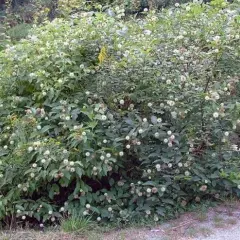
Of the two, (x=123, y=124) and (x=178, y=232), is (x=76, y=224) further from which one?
(x=123, y=124)

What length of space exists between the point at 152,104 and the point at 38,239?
5.16ft

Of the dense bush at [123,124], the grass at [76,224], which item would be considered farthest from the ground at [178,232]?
the dense bush at [123,124]

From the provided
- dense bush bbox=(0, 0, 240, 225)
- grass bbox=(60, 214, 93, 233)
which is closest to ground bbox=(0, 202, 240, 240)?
grass bbox=(60, 214, 93, 233)

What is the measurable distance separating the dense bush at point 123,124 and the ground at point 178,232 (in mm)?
184

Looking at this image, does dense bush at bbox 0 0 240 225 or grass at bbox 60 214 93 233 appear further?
dense bush at bbox 0 0 240 225

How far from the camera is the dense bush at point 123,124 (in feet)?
15.9

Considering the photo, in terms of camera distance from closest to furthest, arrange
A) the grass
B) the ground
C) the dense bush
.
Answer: the ground, the grass, the dense bush

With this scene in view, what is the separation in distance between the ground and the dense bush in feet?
0.60

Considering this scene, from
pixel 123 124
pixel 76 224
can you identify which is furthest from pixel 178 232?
pixel 123 124

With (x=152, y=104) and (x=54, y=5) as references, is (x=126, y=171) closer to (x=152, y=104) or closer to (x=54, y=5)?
(x=152, y=104)

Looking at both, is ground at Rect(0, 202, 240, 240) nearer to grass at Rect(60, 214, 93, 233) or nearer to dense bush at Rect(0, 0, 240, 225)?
grass at Rect(60, 214, 93, 233)

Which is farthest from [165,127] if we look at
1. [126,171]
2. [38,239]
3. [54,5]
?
[54,5]

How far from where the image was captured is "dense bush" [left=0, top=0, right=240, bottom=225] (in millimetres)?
4840

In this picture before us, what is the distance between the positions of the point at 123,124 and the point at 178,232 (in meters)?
1.07
